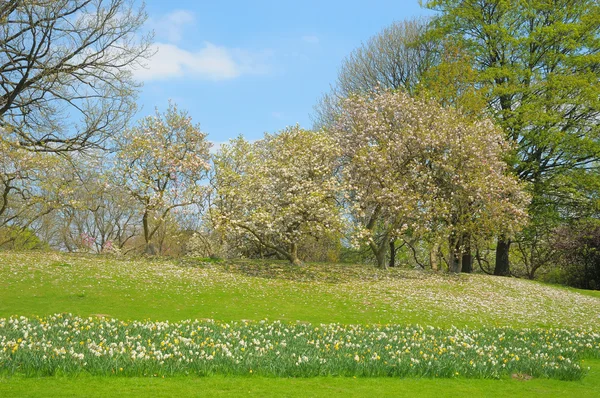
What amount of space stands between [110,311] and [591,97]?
1307 inches

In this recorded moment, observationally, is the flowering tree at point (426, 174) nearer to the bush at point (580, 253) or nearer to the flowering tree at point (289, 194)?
the flowering tree at point (289, 194)

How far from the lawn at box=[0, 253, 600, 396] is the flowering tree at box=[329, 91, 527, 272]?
3.35m

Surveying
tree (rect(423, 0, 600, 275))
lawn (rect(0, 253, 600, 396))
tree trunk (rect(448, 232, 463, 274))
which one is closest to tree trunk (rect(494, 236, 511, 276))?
tree (rect(423, 0, 600, 275))

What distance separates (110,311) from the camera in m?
16.8

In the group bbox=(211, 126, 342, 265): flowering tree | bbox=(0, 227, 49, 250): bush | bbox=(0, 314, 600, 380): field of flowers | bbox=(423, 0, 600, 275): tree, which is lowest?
bbox=(0, 314, 600, 380): field of flowers

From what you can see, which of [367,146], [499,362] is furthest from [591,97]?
[499,362]

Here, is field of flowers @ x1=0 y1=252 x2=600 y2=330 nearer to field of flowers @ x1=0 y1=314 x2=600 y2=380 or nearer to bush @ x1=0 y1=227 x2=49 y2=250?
field of flowers @ x1=0 y1=314 x2=600 y2=380

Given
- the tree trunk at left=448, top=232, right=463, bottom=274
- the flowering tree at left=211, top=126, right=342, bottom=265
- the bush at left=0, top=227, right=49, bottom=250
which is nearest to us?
the flowering tree at left=211, top=126, right=342, bottom=265

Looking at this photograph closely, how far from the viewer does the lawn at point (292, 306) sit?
8914mm

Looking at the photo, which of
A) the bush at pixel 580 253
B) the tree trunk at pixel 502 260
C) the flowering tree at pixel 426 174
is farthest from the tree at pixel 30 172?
the bush at pixel 580 253

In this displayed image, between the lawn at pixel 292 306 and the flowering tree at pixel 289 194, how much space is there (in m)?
2.38

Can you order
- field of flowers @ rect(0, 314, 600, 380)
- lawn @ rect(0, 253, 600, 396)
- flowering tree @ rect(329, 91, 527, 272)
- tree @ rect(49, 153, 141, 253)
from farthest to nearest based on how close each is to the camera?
tree @ rect(49, 153, 141, 253) < flowering tree @ rect(329, 91, 527, 272) < field of flowers @ rect(0, 314, 600, 380) < lawn @ rect(0, 253, 600, 396)

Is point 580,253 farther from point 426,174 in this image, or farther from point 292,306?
point 292,306

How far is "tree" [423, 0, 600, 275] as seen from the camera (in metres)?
36.0
